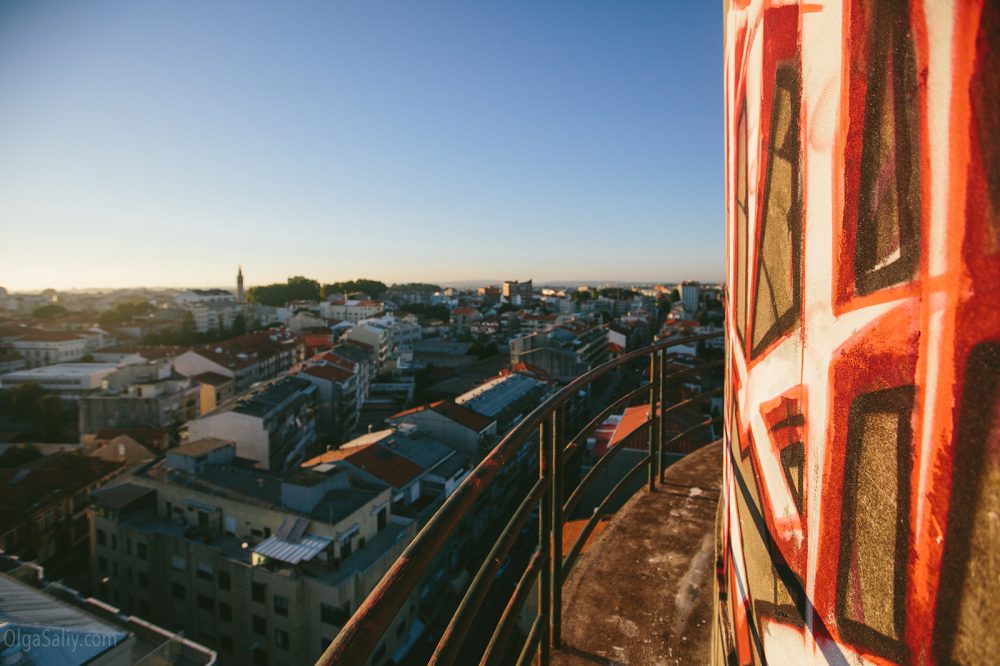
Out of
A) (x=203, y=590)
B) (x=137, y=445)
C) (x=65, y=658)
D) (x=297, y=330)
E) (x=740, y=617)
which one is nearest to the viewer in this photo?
(x=740, y=617)

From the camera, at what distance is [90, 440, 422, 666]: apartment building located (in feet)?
38.8

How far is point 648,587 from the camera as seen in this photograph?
2.55 meters

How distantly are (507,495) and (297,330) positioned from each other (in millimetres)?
46602

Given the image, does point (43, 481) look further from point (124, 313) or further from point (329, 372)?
point (124, 313)

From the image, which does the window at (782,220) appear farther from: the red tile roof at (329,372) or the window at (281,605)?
the red tile roof at (329,372)

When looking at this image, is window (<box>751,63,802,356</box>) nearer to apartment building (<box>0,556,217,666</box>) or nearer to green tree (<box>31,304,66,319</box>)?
apartment building (<box>0,556,217,666</box>)

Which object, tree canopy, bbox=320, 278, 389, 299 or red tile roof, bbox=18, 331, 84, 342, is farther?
tree canopy, bbox=320, 278, 389, 299

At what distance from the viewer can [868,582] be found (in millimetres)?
704

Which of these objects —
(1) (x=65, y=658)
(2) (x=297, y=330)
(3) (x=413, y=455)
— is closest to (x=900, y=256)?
(1) (x=65, y=658)

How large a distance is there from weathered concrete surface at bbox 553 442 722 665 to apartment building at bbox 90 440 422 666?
33.6 ft

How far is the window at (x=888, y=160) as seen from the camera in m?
0.58

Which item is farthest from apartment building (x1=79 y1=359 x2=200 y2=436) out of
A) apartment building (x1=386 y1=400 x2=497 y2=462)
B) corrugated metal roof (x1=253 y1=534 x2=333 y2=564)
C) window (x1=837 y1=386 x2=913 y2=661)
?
window (x1=837 y1=386 x2=913 y2=661)

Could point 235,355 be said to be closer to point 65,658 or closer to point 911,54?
point 65,658

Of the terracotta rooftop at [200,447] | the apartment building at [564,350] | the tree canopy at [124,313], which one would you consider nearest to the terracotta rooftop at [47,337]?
the tree canopy at [124,313]
